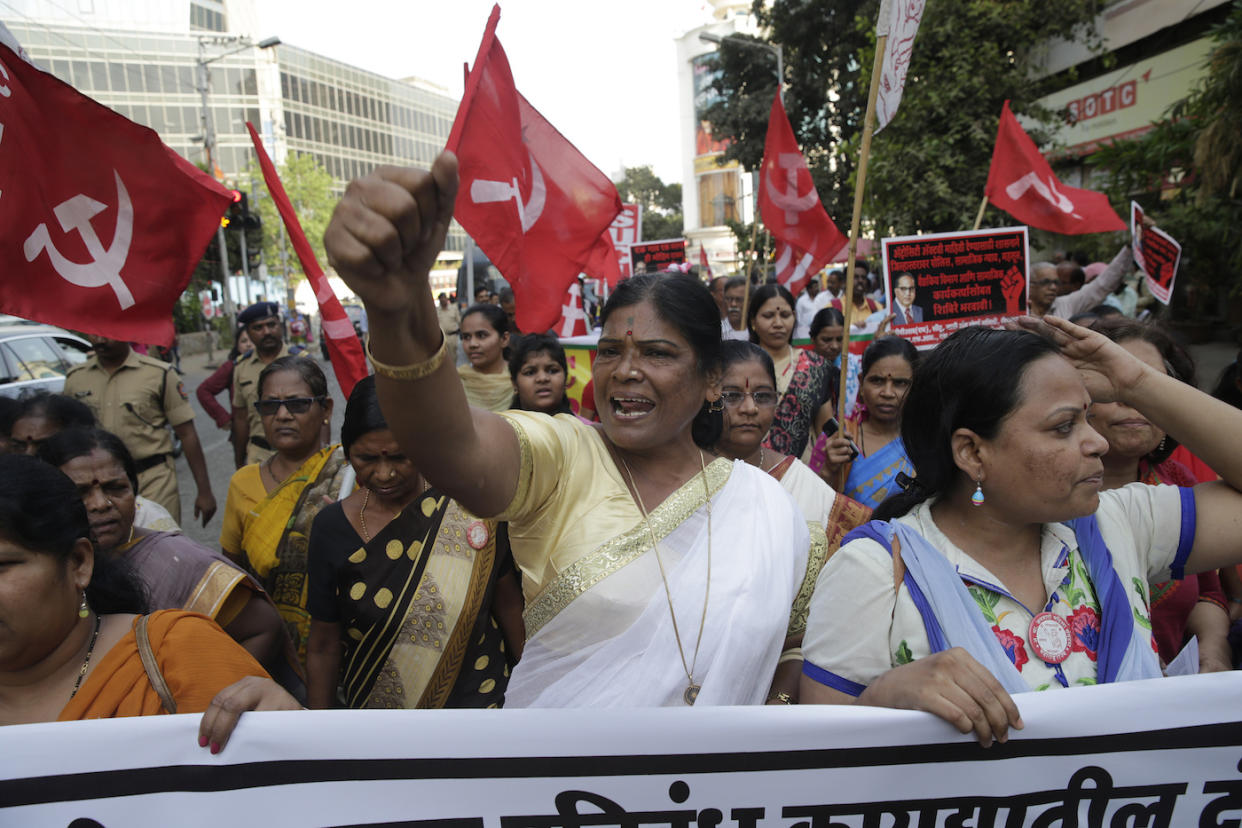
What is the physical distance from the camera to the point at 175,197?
10.3 ft

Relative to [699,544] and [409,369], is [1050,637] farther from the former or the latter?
[409,369]

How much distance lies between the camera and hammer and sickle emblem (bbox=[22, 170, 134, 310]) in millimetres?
2782

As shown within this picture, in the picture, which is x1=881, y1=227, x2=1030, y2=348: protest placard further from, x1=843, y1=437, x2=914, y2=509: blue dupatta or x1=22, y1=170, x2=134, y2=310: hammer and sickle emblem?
x1=22, y1=170, x2=134, y2=310: hammer and sickle emblem

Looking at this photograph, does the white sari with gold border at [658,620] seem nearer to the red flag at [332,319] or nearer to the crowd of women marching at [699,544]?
the crowd of women marching at [699,544]

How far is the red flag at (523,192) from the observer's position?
3.35 m

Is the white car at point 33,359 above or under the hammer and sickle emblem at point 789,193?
under

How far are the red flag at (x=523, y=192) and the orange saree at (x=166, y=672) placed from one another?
1891mm

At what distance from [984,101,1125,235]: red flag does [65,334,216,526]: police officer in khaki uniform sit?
Answer: 5316 mm

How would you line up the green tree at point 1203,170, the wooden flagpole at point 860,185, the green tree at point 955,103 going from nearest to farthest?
1. the wooden flagpole at point 860,185
2. the green tree at point 1203,170
3. the green tree at point 955,103

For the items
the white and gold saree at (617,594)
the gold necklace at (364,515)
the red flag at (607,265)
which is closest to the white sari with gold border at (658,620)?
the white and gold saree at (617,594)

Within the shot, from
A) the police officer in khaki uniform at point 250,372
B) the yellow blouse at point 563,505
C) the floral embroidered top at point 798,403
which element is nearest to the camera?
the yellow blouse at point 563,505

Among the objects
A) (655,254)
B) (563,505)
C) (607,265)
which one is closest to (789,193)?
(607,265)

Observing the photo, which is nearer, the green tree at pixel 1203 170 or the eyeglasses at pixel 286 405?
the eyeglasses at pixel 286 405

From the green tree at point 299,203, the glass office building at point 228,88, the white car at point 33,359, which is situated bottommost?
the white car at point 33,359
